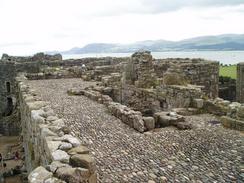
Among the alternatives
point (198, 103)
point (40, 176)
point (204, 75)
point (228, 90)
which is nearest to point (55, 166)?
point (40, 176)

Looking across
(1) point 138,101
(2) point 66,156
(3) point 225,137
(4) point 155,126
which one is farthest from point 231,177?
(1) point 138,101

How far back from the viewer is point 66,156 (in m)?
6.61

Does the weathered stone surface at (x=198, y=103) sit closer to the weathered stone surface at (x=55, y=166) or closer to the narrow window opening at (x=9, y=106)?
the weathered stone surface at (x=55, y=166)

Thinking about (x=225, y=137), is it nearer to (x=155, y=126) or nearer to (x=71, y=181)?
(x=155, y=126)

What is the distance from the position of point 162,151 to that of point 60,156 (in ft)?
12.0

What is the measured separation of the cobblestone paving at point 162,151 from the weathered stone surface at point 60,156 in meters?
1.26

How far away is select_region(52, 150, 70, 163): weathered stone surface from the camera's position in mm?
6485

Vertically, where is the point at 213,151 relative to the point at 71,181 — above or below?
below

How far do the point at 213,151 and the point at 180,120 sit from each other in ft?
8.84

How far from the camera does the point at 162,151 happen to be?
31.4 ft

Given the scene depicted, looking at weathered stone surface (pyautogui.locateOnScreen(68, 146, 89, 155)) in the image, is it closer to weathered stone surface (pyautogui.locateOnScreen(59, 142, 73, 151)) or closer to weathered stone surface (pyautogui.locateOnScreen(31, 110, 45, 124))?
weathered stone surface (pyautogui.locateOnScreen(59, 142, 73, 151))

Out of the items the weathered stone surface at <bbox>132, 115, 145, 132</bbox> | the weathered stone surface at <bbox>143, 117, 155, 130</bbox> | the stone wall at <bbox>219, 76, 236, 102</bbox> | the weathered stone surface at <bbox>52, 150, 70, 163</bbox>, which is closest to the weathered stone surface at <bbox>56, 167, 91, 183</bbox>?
the weathered stone surface at <bbox>52, 150, 70, 163</bbox>

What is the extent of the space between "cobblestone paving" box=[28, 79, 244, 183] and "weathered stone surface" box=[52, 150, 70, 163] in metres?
1.26

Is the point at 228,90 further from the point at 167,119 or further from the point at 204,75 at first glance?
the point at 167,119
